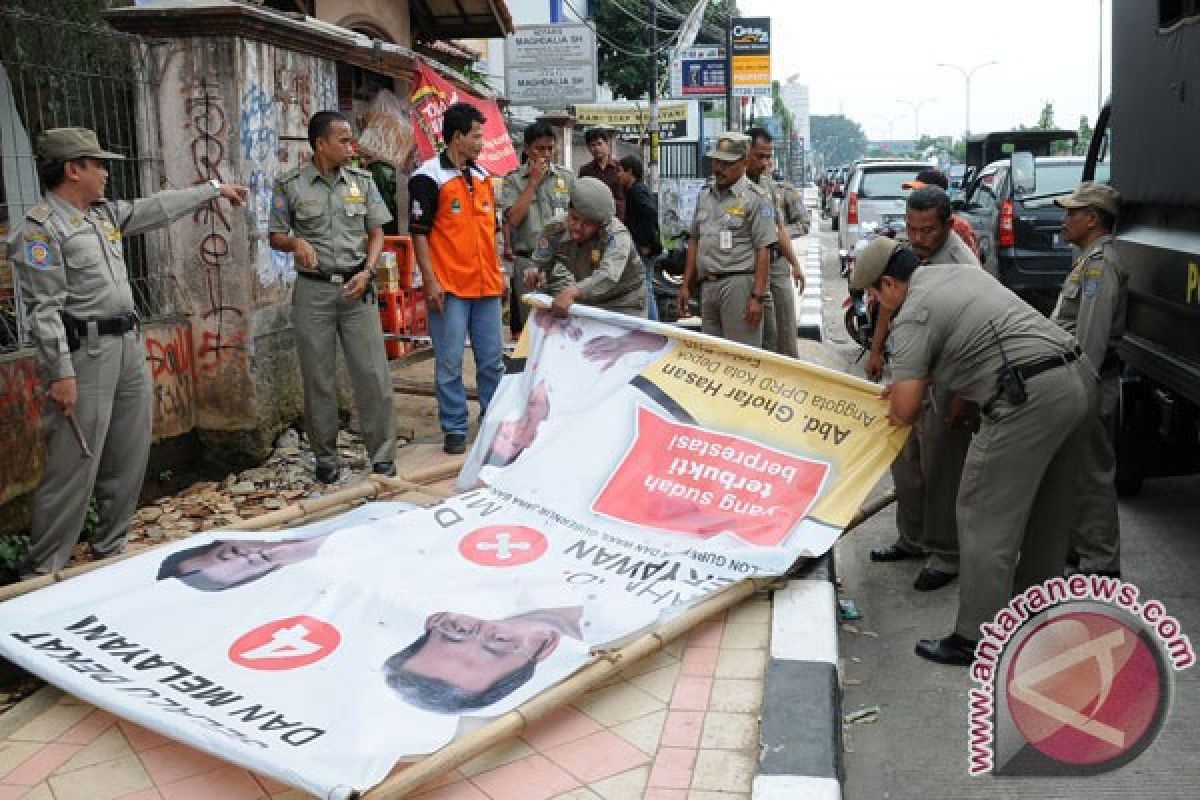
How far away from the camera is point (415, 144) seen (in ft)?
31.1

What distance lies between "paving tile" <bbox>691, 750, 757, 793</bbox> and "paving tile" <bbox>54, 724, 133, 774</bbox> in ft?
5.45

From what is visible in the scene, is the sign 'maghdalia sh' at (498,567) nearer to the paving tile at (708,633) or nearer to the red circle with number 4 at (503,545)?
the red circle with number 4 at (503,545)

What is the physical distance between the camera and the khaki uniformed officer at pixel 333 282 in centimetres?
604

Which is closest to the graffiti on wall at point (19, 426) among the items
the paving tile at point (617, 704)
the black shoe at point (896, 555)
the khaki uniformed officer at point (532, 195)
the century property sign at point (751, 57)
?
the khaki uniformed officer at point (532, 195)

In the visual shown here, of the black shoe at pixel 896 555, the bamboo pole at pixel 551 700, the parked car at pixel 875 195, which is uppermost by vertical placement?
the parked car at pixel 875 195

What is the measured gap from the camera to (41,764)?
3367mm

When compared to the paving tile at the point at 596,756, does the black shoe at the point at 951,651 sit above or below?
below

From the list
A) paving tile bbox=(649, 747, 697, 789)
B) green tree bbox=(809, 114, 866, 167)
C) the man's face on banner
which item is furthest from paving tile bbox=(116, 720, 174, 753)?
green tree bbox=(809, 114, 866, 167)

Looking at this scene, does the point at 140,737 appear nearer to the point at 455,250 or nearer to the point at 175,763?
the point at 175,763

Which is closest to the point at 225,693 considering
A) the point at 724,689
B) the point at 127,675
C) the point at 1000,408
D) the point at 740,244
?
the point at 127,675

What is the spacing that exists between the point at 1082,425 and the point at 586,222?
2.81 m

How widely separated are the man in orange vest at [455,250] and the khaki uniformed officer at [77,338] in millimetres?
1967

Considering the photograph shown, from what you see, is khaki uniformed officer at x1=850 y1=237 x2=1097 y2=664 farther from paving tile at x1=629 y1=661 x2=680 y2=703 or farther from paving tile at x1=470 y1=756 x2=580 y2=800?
paving tile at x1=470 y1=756 x2=580 y2=800

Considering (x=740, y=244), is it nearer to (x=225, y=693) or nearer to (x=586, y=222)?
(x=586, y=222)
